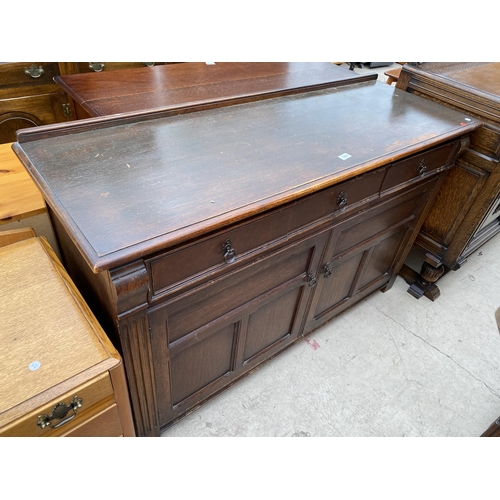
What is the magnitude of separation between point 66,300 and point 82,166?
0.99 feet

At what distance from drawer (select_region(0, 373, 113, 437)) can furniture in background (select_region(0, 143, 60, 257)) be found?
552 millimetres

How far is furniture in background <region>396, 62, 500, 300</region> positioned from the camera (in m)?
1.35

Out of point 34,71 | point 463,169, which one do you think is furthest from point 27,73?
point 463,169

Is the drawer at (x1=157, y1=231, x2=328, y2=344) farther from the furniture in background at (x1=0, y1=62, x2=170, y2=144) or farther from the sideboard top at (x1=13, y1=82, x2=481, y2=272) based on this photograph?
the furniture in background at (x1=0, y1=62, x2=170, y2=144)

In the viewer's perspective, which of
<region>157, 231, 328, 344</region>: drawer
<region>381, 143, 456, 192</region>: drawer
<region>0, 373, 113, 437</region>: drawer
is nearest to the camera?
<region>0, 373, 113, 437</region>: drawer

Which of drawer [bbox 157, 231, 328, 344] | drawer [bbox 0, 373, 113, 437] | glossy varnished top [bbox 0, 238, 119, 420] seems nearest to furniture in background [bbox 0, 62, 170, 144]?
glossy varnished top [bbox 0, 238, 119, 420]

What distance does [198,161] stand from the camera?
0.91 m

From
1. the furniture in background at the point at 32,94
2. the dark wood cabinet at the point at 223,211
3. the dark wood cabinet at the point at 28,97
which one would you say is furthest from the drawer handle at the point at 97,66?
the dark wood cabinet at the point at 223,211

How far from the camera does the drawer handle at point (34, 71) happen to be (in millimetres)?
1643

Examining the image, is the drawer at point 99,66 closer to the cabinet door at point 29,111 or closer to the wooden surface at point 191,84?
the cabinet door at point 29,111

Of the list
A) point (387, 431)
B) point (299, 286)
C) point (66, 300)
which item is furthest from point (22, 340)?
point (387, 431)

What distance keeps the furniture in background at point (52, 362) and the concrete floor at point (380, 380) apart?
0.60 metres

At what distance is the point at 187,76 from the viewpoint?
144cm

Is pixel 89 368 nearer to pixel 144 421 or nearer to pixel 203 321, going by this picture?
pixel 203 321
